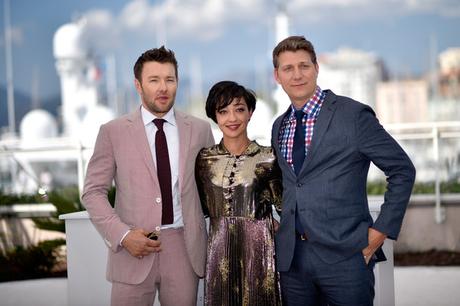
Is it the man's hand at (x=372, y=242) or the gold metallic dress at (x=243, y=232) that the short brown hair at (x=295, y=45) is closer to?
the gold metallic dress at (x=243, y=232)

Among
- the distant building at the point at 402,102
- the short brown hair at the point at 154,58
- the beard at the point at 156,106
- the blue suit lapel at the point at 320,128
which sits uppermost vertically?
the distant building at the point at 402,102

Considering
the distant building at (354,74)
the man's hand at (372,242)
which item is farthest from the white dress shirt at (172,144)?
the distant building at (354,74)

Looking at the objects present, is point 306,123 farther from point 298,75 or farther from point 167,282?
point 167,282

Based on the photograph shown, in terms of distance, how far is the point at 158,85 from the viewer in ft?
A: 9.95

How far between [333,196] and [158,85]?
967 millimetres

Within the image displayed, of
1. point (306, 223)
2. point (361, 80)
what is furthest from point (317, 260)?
point (361, 80)

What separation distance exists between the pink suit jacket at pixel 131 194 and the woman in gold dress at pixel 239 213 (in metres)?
0.09

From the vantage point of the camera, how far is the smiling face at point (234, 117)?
9.97ft

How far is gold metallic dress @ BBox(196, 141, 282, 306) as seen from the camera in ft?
9.77

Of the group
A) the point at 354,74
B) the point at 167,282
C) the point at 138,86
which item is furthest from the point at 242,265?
the point at 354,74

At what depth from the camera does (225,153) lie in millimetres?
3105

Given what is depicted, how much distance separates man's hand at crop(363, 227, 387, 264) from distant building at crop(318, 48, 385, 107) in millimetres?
49926

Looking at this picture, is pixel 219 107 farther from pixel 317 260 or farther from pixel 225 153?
pixel 317 260

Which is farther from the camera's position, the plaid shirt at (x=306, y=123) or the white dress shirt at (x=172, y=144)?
the white dress shirt at (x=172, y=144)
